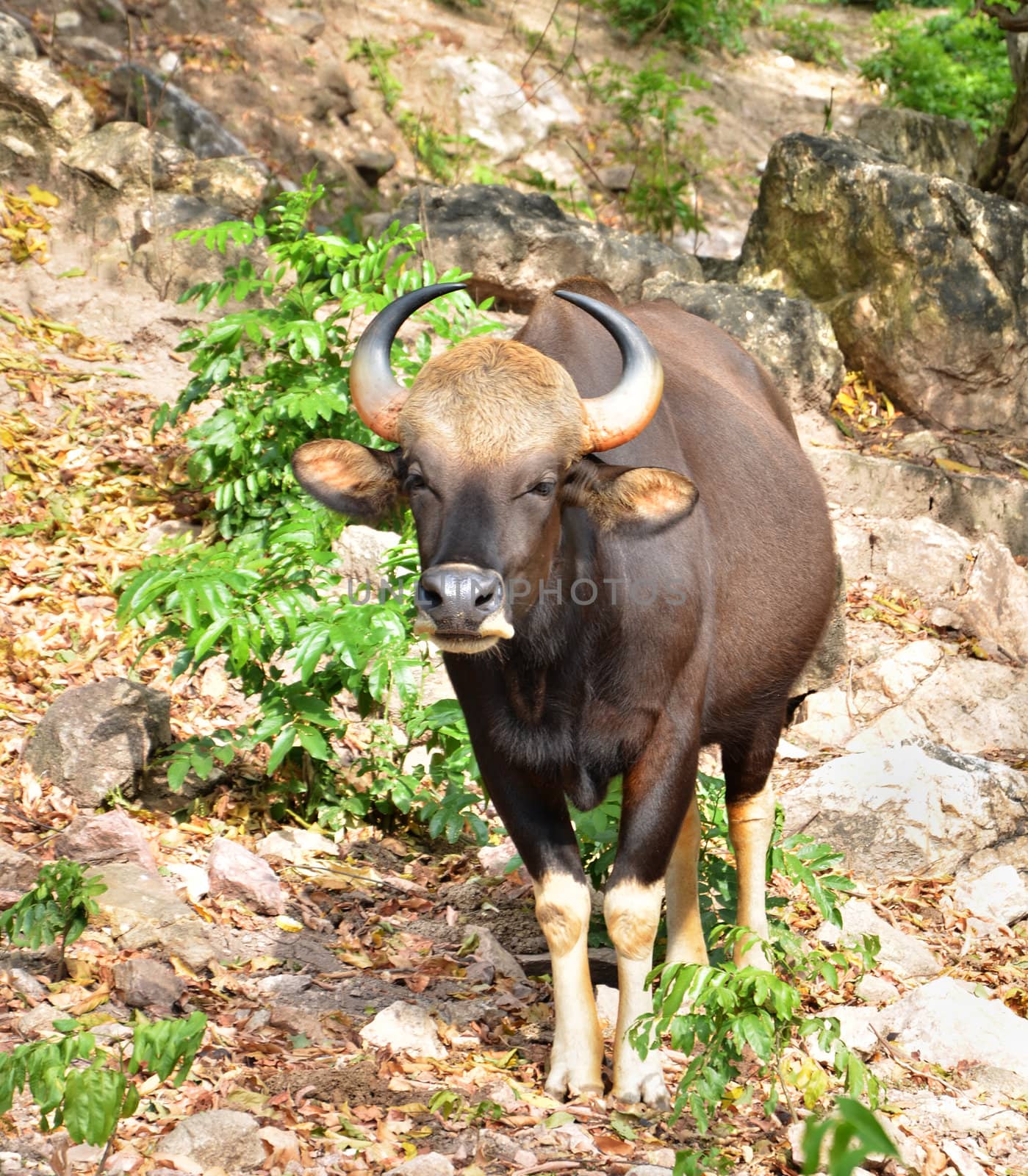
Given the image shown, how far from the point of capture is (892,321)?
10008 millimetres

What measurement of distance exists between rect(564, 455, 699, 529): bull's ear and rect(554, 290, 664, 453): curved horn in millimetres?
84

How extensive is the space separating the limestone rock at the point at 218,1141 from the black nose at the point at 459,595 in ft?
4.31

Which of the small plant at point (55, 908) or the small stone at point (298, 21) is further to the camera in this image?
the small stone at point (298, 21)

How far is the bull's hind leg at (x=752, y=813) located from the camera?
4.89 meters

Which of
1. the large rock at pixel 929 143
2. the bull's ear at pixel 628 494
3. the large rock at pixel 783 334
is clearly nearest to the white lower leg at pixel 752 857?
the bull's ear at pixel 628 494

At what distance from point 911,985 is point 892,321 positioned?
20.3 ft

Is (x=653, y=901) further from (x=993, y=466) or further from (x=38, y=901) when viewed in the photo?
(x=993, y=466)

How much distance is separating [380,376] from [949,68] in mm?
15175

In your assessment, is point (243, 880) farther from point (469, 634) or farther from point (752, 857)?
point (469, 634)

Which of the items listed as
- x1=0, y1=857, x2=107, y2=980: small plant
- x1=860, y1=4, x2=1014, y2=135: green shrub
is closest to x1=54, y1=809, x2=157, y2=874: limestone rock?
x1=0, y1=857, x2=107, y2=980: small plant

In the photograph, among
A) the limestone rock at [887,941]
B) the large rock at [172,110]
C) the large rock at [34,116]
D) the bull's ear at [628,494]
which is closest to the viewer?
the bull's ear at [628,494]

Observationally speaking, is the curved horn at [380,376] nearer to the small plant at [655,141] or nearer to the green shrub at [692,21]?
the small plant at [655,141]

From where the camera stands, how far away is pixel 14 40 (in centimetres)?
997

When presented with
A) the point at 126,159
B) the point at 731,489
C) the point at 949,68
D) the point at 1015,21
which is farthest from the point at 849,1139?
the point at 949,68
